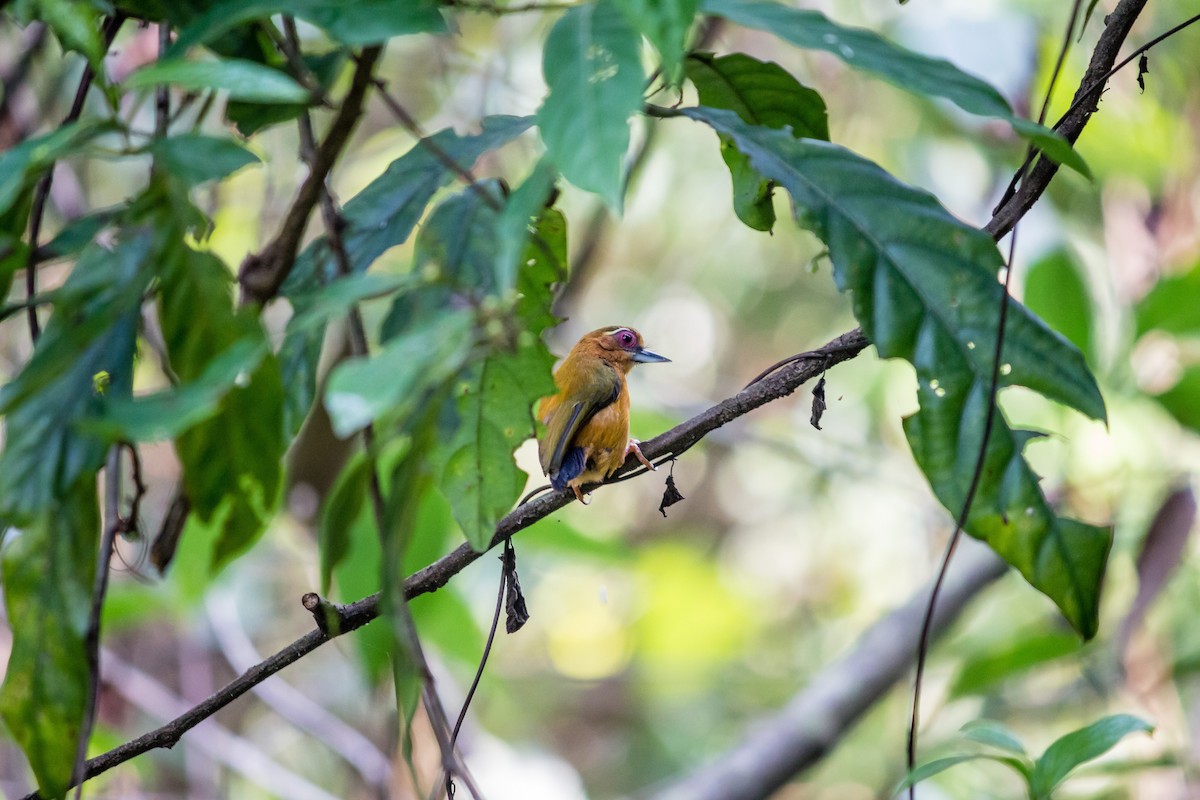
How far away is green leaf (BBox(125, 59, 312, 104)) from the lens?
3.46 ft

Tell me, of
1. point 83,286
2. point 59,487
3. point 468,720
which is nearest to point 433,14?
point 83,286

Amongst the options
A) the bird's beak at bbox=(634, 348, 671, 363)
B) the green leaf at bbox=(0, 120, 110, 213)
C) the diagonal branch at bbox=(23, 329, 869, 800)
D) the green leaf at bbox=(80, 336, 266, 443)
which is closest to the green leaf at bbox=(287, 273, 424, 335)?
the green leaf at bbox=(80, 336, 266, 443)

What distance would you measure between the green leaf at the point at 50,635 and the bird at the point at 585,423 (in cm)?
148

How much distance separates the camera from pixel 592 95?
111cm

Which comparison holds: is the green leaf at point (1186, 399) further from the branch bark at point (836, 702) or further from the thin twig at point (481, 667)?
the thin twig at point (481, 667)

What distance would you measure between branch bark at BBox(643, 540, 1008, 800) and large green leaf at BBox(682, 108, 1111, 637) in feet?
8.68

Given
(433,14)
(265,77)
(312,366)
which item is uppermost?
(433,14)

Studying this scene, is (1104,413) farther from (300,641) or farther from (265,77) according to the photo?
(300,641)

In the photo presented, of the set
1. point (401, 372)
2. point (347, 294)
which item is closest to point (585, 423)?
point (347, 294)

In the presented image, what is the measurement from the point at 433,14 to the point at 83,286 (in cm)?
50

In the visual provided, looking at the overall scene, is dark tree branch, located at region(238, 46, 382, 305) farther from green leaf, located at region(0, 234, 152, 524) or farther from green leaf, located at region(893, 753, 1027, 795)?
green leaf, located at region(893, 753, 1027, 795)

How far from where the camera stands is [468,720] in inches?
168

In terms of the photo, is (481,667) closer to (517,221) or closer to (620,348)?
(517,221)

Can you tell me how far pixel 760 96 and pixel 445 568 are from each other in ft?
3.06
